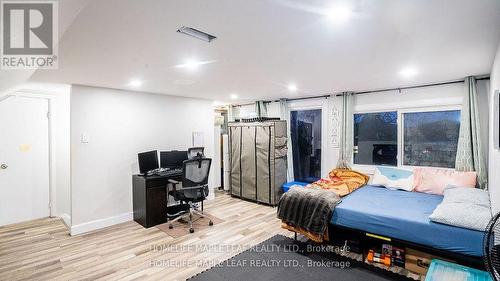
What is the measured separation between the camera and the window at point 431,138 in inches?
148

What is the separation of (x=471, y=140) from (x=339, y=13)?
3.21 metres

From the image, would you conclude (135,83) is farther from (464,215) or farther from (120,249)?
(464,215)

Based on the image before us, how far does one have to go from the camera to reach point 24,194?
420 cm

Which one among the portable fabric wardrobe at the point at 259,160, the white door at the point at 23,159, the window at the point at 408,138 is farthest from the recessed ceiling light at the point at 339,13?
the white door at the point at 23,159

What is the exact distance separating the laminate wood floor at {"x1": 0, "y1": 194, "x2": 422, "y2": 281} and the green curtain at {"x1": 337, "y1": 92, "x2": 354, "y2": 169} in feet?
5.68

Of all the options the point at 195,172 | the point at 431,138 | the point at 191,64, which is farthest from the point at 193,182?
the point at 431,138

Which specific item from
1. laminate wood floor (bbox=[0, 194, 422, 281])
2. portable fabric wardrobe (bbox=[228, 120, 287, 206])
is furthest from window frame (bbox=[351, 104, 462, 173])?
laminate wood floor (bbox=[0, 194, 422, 281])

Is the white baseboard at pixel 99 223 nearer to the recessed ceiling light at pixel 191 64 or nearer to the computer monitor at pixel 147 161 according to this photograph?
the computer monitor at pixel 147 161

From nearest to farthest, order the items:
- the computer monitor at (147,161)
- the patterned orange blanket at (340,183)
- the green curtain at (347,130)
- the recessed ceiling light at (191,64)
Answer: the recessed ceiling light at (191,64) → the patterned orange blanket at (340,183) → the computer monitor at (147,161) → the green curtain at (347,130)

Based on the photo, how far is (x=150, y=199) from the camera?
4.02 metres

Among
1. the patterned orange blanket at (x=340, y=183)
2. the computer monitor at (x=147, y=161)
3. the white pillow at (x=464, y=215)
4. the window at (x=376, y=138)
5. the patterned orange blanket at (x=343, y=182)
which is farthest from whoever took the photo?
the window at (x=376, y=138)

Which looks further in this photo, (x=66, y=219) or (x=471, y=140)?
(x=66, y=219)

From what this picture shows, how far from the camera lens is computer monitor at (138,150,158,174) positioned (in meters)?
4.13

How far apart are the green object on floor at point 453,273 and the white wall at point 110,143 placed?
433 cm
